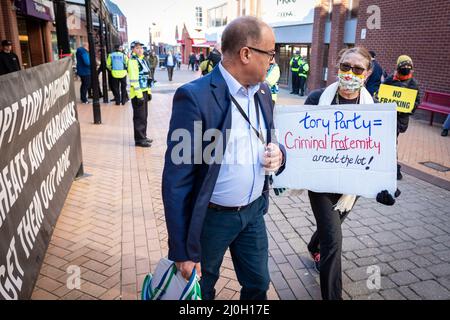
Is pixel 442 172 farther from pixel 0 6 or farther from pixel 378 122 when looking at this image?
pixel 0 6

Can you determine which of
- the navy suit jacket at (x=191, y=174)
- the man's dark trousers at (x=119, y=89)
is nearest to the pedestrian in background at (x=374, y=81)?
the navy suit jacket at (x=191, y=174)

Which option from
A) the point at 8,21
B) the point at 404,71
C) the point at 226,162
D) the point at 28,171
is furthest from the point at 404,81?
the point at 8,21

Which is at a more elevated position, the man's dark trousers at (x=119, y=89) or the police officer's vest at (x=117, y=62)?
the police officer's vest at (x=117, y=62)

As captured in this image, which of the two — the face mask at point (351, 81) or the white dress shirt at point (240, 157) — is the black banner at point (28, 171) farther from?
the face mask at point (351, 81)

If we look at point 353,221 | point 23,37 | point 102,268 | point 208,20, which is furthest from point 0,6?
point 208,20

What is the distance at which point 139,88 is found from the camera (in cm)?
707

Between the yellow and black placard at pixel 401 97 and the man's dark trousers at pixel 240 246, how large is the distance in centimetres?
427

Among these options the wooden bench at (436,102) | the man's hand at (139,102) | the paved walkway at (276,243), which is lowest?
the paved walkway at (276,243)

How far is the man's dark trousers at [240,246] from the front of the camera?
2100 mm

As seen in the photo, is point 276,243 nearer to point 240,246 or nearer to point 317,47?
point 240,246

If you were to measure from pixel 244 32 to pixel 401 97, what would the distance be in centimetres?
467

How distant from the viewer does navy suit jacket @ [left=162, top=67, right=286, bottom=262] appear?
1.81m
